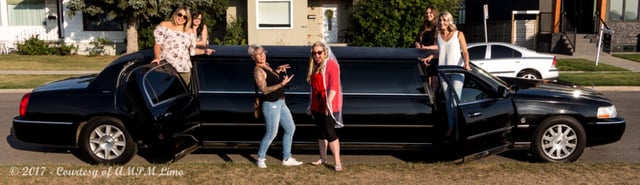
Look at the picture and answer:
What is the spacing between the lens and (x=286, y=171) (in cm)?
588

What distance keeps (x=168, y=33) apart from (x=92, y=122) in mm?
1354

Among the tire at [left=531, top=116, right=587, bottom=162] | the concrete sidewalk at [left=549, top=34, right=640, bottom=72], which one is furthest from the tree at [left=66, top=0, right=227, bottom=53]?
the tire at [left=531, top=116, right=587, bottom=162]

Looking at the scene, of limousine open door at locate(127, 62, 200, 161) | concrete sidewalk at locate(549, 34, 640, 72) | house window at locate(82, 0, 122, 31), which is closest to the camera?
limousine open door at locate(127, 62, 200, 161)

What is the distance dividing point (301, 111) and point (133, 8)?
17449 millimetres

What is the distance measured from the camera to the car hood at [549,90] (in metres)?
6.66

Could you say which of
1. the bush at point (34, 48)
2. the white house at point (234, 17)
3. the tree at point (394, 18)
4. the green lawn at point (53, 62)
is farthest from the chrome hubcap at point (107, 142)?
the bush at point (34, 48)

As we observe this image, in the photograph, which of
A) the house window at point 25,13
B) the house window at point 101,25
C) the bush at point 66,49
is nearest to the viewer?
the bush at point 66,49

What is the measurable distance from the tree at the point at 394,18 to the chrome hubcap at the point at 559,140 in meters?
16.4

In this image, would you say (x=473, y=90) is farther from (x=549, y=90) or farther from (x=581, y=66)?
(x=581, y=66)

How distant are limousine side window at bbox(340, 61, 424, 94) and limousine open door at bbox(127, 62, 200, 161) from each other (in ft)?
5.68

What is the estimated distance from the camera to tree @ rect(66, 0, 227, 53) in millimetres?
22047

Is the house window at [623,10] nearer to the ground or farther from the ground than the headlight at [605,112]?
farther from the ground

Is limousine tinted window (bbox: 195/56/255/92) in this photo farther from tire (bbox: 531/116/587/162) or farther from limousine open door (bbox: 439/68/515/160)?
tire (bbox: 531/116/587/162)

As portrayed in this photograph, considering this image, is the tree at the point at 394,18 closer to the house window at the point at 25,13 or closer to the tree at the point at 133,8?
the tree at the point at 133,8
